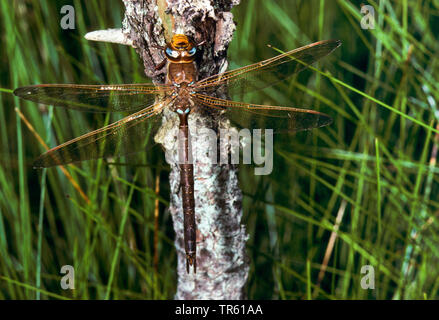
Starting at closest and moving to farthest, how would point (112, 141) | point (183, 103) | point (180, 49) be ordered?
point (180, 49) → point (183, 103) → point (112, 141)

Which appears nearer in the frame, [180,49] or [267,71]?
[180,49]

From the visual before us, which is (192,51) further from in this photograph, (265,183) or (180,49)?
(265,183)

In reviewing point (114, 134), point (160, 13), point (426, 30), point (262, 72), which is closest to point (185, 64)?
point (160, 13)

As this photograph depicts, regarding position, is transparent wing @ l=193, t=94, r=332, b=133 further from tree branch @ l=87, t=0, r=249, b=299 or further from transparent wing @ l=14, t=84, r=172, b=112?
transparent wing @ l=14, t=84, r=172, b=112

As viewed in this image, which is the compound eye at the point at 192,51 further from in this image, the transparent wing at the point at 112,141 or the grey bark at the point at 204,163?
the transparent wing at the point at 112,141

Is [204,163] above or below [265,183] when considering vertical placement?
above

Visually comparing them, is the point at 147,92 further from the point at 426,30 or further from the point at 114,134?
the point at 426,30

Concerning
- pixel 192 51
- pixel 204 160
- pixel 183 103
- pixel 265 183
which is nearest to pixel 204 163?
Answer: pixel 204 160
